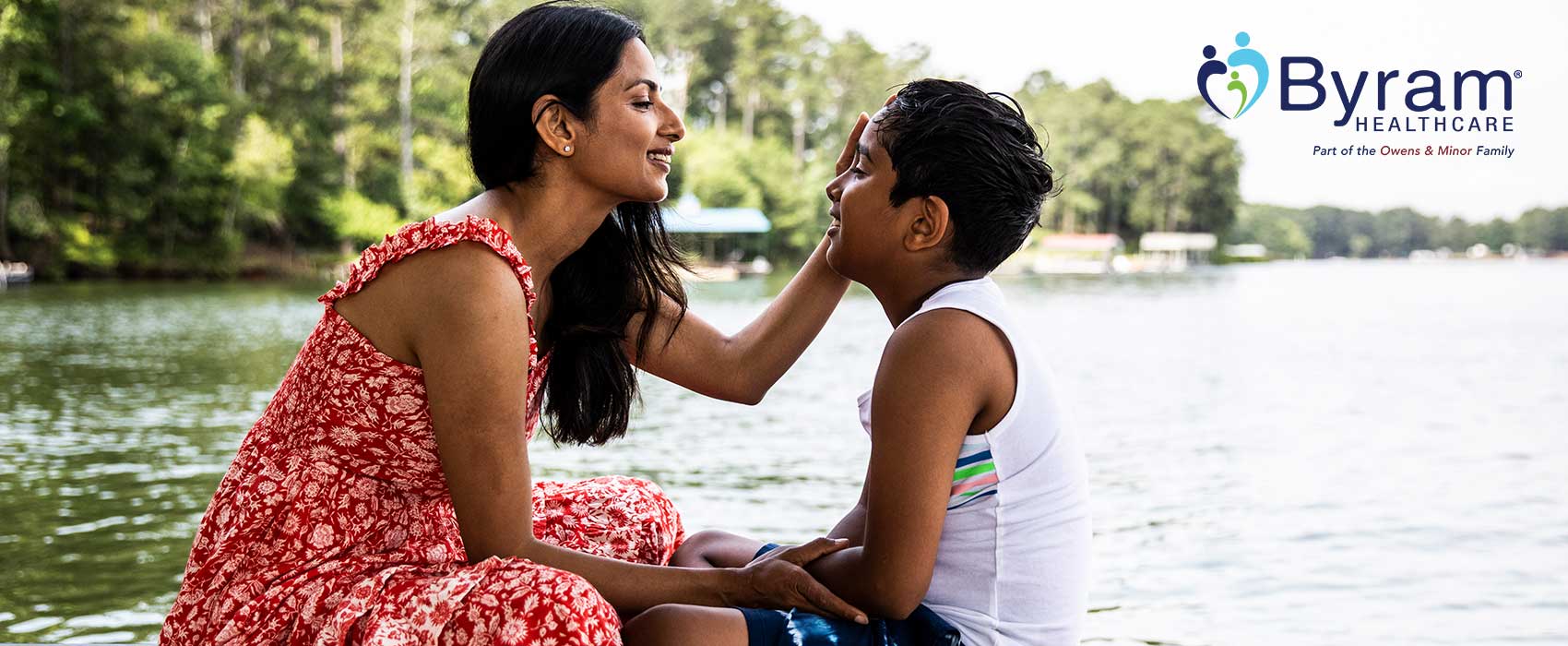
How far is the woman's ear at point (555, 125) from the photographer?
196 centimetres

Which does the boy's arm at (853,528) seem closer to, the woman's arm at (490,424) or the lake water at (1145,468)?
the woman's arm at (490,424)

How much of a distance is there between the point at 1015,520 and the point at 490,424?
2.20 feet

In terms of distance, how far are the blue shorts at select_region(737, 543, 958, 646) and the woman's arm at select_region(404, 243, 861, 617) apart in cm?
2

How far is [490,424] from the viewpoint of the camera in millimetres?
1776

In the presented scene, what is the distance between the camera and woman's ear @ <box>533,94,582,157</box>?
196 centimetres

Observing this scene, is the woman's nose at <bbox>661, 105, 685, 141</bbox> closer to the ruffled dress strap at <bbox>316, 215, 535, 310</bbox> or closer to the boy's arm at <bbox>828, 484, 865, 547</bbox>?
the ruffled dress strap at <bbox>316, 215, 535, 310</bbox>

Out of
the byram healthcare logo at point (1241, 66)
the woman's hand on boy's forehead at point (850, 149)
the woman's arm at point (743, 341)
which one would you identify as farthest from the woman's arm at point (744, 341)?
the byram healthcare logo at point (1241, 66)

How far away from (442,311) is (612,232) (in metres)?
0.58

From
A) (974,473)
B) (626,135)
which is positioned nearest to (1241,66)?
(626,135)

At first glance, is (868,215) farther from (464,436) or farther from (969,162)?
(464,436)

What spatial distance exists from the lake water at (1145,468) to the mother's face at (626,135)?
1.36m

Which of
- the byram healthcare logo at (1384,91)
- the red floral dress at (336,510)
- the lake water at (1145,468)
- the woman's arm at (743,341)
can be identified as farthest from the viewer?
the byram healthcare logo at (1384,91)

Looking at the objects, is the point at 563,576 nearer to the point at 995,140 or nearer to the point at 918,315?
the point at 918,315

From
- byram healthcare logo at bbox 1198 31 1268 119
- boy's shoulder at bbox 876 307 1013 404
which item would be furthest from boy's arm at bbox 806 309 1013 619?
byram healthcare logo at bbox 1198 31 1268 119
